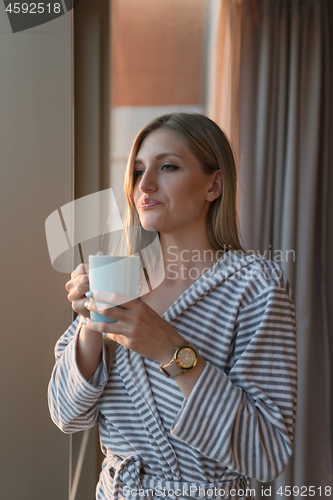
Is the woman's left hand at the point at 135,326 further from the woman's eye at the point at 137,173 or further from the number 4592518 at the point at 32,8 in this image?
the number 4592518 at the point at 32,8

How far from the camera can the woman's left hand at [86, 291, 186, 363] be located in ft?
2.00

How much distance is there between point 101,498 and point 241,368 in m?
0.44

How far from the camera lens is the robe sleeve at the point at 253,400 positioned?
0.66 m

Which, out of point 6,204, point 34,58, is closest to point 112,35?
point 34,58

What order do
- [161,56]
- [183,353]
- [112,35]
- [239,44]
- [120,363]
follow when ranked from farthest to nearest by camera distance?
[239,44] → [161,56] → [112,35] → [120,363] → [183,353]

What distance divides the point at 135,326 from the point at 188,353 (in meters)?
0.10

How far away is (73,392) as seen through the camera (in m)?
0.80

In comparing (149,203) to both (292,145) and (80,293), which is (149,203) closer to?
(80,293)

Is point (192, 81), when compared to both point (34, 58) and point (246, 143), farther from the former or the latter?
point (34, 58)

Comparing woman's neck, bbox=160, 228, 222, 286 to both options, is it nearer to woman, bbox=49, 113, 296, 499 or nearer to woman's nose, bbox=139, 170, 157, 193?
woman, bbox=49, 113, 296, 499

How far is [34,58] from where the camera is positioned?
3.11 feet

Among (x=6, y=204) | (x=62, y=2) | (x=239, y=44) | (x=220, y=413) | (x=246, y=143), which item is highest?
(x=239, y=44)

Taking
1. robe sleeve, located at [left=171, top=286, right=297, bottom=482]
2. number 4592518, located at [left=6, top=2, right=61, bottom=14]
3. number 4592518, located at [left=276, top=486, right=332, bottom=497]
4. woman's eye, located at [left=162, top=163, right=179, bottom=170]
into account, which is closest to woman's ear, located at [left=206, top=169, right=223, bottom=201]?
woman's eye, located at [left=162, top=163, right=179, bottom=170]

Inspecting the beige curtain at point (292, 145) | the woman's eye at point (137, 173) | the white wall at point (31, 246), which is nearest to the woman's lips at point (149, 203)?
the woman's eye at point (137, 173)
